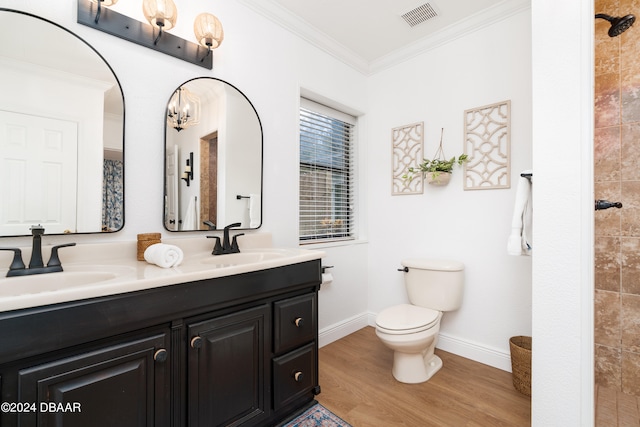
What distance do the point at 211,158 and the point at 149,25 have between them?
729 mm

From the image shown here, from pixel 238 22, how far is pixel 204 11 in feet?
0.73

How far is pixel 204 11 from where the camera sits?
1.77m

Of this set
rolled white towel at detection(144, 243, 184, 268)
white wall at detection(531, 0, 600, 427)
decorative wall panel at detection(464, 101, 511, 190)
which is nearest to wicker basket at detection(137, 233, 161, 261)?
rolled white towel at detection(144, 243, 184, 268)

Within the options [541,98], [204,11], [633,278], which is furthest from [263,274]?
[633,278]

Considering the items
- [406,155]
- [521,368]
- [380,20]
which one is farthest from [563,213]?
[380,20]

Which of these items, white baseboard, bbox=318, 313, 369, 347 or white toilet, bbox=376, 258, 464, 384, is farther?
white baseboard, bbox=318, 313, 369, 347

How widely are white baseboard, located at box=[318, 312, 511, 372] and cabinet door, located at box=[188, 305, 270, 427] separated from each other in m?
1.08

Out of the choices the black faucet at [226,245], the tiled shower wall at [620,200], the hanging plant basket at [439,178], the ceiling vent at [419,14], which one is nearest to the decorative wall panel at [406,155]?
the hanging plant basket at [439,178]

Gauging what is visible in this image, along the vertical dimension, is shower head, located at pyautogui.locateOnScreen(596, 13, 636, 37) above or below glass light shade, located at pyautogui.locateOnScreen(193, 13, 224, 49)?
below

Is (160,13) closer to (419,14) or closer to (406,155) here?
(419,14)

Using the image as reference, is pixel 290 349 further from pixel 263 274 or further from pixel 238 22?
pixel 238 22

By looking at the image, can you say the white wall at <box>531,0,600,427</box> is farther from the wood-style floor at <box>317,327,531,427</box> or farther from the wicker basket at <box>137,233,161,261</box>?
the wicker basket at <box>137,233,161,261</box>

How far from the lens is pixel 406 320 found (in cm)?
191

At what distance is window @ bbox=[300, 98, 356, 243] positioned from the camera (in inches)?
100
